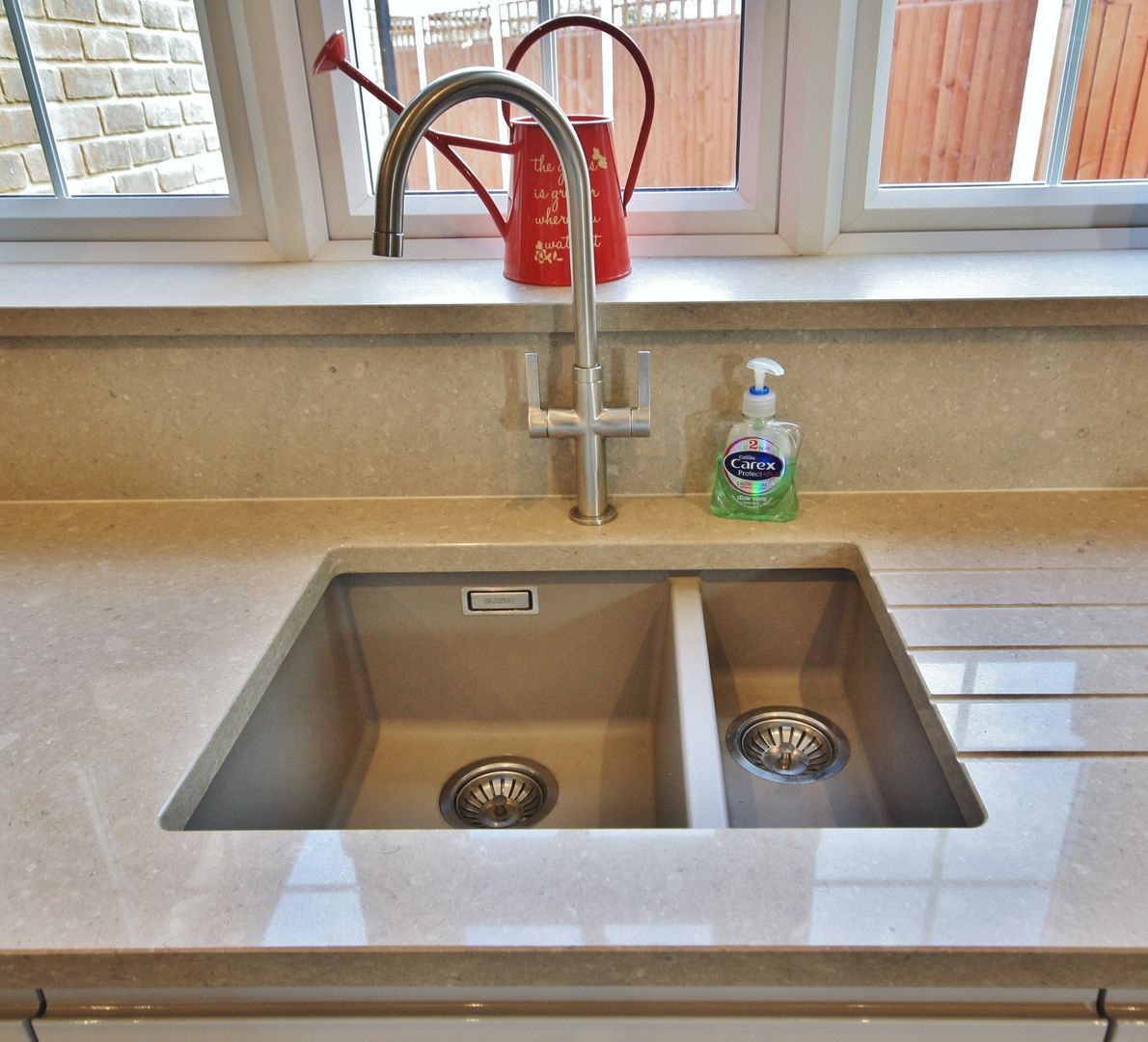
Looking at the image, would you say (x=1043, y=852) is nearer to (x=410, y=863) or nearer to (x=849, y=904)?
(x=849, y=904)

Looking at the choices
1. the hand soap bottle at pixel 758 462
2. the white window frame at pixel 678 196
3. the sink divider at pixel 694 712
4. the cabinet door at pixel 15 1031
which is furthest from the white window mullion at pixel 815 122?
the cabinet door at pixel 15 1031

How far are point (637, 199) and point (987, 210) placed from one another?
451mm

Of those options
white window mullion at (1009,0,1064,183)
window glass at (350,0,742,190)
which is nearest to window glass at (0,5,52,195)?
window glass at (350,0,742,190)

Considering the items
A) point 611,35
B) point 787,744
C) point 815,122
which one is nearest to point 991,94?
point 815,122

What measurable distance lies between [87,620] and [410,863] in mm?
479

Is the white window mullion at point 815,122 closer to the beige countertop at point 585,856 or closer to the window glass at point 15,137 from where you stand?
the beige countertop at point 585,856

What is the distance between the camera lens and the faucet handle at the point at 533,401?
0.96 meters

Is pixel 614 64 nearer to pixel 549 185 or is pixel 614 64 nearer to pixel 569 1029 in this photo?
pixel 549 185

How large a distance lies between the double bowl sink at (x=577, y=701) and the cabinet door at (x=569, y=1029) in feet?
0.80

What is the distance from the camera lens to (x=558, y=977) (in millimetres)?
583

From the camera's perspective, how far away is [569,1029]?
24.4 inches

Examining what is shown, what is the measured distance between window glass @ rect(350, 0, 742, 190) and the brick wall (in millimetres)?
237

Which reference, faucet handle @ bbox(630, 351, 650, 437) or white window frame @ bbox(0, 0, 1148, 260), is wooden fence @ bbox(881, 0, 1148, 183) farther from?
faucet handle @ bbox(630, 351, 650, 437)

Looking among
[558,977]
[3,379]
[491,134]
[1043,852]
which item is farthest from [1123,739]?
[3,379]
